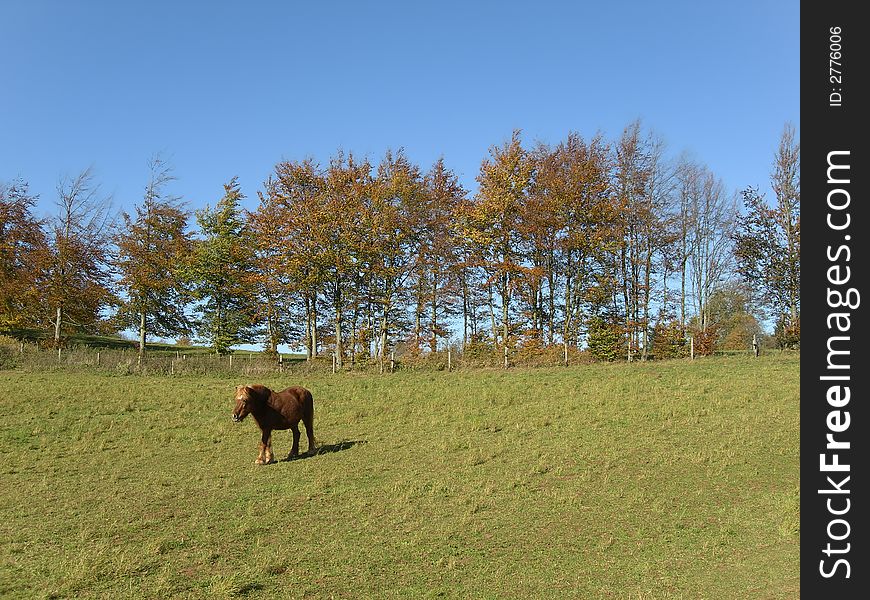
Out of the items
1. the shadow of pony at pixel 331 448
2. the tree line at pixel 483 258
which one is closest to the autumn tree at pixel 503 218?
the tree line at pixel 483 258

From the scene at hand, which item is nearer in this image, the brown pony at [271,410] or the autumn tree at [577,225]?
the brown pony at [271,410]

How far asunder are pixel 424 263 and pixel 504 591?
28.4 metres

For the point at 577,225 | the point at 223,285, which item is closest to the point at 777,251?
the point at 577,225

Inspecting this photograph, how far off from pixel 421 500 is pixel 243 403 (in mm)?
5024

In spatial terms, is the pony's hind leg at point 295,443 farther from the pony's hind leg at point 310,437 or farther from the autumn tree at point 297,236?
the autumn tree at point 297,236

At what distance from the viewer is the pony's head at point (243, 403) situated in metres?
13.2

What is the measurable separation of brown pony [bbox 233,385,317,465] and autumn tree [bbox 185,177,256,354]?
28.1 meters

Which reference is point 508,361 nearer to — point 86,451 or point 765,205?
point 765,205

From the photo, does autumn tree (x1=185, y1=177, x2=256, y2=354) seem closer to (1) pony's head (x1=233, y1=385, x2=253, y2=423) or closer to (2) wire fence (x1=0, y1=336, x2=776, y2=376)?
(2) wire fence (x1=0, y1=336, x2=776, y2=376)

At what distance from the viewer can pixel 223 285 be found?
1729 inches

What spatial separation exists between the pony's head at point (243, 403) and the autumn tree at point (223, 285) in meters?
29.2

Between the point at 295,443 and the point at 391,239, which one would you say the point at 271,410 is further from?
the point at 391,239

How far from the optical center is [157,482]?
12.4 meters

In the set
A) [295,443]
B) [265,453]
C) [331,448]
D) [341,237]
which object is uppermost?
[341,237]
